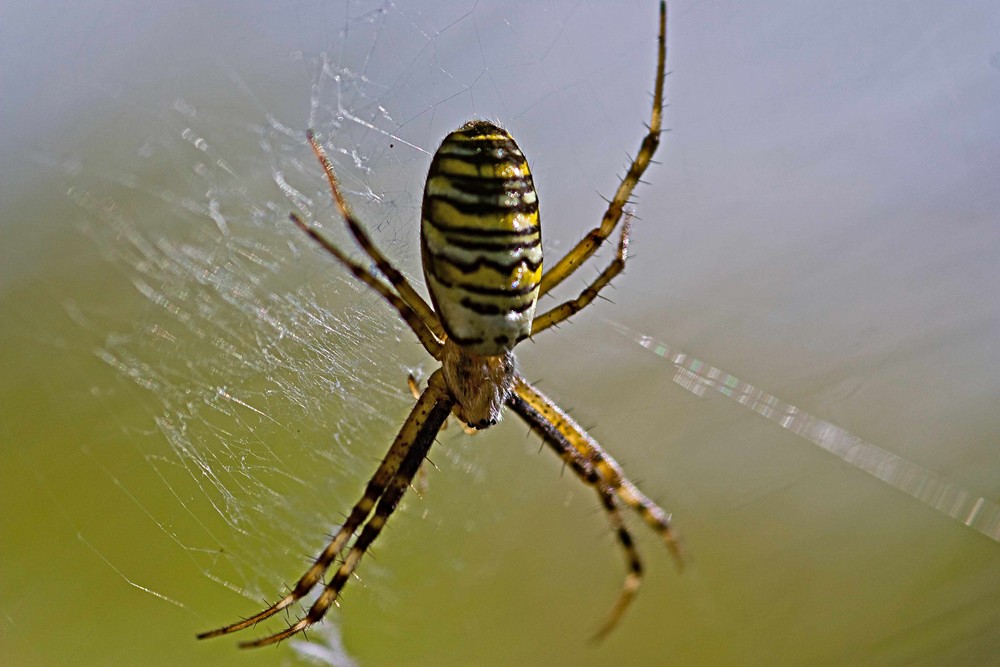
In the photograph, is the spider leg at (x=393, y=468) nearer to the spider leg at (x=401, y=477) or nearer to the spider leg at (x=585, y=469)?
the spider leg at (x=401, y=477)

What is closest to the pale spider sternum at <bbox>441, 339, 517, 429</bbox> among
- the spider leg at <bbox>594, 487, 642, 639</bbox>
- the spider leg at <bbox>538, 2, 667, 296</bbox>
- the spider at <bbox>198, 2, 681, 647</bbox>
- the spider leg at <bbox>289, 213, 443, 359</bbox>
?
the spider at <bbox>198, 2, 681, 647</bbox>

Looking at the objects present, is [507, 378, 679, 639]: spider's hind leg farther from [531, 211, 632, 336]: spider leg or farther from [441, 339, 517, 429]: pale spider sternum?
[531, 211, 632, 336]: spider leg

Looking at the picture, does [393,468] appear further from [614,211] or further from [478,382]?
[614,211]

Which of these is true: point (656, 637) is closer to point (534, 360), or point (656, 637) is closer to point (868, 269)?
point (534, 360)

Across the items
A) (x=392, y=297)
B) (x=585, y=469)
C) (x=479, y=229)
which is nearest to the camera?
(x=479, y=229)

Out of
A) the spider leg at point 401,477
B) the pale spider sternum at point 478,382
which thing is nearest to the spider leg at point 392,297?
the pale spider sternum at point 478,382

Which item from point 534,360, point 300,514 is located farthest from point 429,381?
point 534,360

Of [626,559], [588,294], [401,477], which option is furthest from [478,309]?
[626,559]
